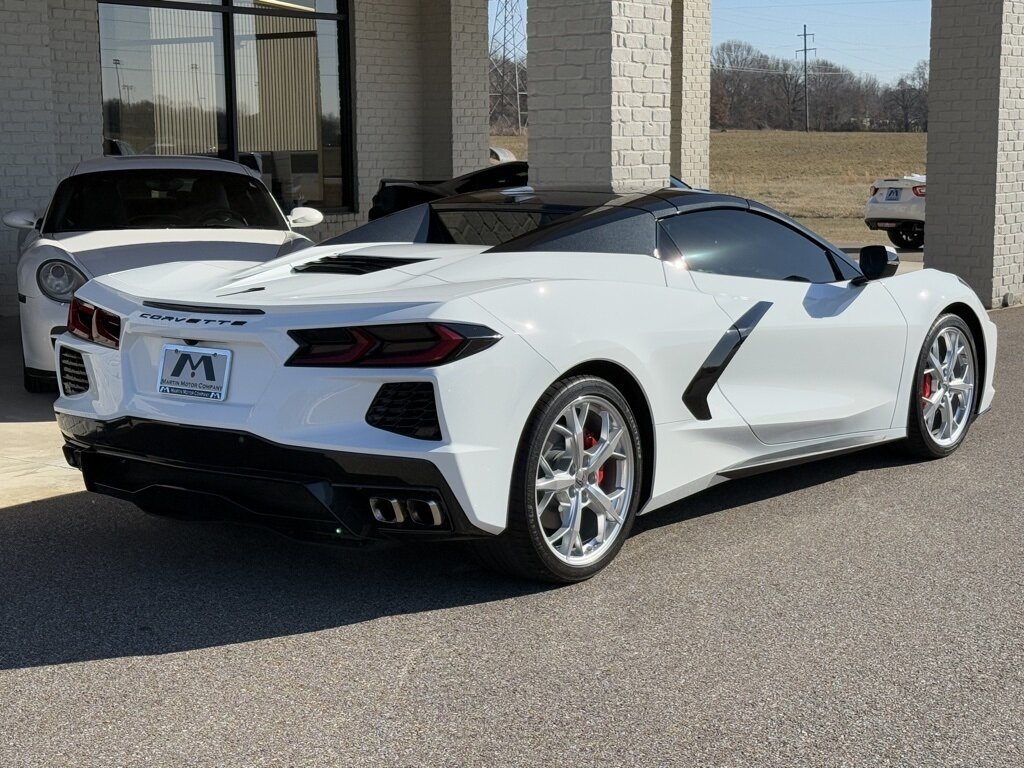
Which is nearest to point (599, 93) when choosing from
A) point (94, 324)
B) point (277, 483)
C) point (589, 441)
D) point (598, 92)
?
point (598, 92)

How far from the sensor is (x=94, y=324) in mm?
4887

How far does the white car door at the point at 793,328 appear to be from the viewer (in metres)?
5.46

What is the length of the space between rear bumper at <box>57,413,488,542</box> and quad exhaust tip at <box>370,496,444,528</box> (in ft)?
0.04

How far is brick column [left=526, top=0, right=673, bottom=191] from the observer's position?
8.61 metres

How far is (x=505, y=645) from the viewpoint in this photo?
4203 millimetres

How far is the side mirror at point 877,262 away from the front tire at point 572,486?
1.84 metres

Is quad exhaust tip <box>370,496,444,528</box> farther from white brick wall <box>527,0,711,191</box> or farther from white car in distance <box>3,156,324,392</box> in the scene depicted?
white brick wall <box>527,0,711,191</box>

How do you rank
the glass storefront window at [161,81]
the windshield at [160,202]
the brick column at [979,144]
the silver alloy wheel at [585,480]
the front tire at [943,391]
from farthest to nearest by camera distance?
the glass storefront window at [161,81], the brick column at [979,144], the windshield at [160,202], the front tire at [943,391], the silver alloy wheel at [585,480]

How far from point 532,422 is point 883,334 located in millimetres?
2387

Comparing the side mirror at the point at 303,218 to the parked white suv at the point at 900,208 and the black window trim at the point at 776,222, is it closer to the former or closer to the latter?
the black window trim at the point at 776,222

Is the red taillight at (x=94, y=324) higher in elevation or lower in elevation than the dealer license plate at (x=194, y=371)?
higher

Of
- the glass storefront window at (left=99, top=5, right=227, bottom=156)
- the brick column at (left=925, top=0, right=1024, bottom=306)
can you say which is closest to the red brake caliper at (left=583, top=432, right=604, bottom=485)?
the brick column at (left=925, top=0, right=1024, bottom=306)

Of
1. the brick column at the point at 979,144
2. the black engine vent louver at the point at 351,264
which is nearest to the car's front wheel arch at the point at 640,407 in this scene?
the black engine vent louver at the point at 351,264

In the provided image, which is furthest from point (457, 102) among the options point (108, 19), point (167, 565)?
point (167, 565)
